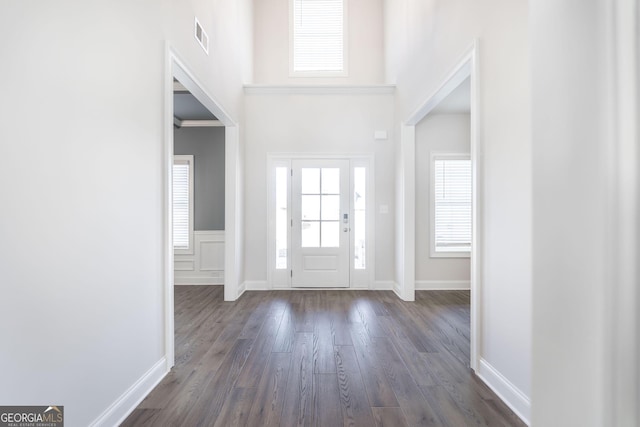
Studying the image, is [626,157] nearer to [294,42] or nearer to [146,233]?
[146,233]

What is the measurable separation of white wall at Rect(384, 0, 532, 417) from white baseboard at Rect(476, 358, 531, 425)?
11 mm

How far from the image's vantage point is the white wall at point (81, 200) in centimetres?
117

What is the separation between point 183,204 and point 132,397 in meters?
3.67

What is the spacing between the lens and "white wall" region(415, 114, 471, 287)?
182 inches

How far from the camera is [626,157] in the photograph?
1.34 feet

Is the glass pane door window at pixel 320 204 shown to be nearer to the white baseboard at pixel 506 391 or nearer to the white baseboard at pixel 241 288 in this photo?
the white baseboard at pixel 241 288

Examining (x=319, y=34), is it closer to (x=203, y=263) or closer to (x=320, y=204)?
(x=320, y=204)

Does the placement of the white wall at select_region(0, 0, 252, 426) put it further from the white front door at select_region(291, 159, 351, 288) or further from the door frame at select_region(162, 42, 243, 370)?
the white front door at select_region(291, 159, 351, 288)

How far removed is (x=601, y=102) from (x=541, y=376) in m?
0.48

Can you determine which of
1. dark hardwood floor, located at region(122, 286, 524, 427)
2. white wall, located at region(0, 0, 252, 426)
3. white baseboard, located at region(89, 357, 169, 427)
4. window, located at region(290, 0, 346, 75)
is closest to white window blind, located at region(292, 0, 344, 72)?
window, located at region(290, 0, 346, 75)

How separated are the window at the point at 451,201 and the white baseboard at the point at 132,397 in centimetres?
387

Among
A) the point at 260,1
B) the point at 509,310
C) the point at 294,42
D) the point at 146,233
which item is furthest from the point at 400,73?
the point at 146,233

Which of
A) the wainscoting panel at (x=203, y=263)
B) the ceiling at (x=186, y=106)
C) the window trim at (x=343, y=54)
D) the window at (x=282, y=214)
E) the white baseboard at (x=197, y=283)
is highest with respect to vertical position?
the window trim at (x=343, y=54)

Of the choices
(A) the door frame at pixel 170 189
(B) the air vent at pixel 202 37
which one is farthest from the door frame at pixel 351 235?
(B) the air vent at pixel 202 37
